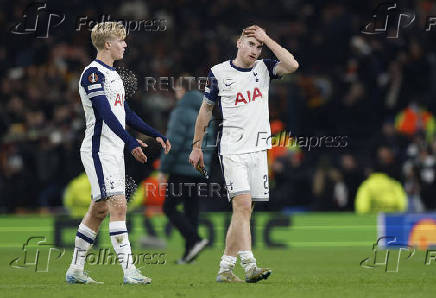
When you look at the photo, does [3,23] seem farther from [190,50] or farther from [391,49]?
[391,49]

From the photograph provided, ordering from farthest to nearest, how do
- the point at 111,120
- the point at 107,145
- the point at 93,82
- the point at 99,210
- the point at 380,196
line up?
the point at 380,196
the point at 99,210
the point at 107,145
the point at 93,82
the point at 111,120

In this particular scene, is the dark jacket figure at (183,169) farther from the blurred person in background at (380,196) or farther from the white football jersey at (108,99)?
the blurred person in background at (380,196)

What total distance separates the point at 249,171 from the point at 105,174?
1.42 metres

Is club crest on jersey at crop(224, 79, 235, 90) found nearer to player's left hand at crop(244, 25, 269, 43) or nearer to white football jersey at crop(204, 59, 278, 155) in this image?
white football jersey at crop(204, 59, 278, 155)

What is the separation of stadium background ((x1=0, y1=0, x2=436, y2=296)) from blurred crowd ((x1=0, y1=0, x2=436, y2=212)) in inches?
1.1

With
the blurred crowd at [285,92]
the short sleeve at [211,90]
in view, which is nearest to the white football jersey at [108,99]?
the short sleeve at [211,90]

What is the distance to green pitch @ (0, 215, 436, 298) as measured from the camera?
8602 mm

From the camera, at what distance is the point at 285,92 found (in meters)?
20.0

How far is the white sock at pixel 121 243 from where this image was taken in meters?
9.12

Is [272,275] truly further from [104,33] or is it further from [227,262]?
[104,33]

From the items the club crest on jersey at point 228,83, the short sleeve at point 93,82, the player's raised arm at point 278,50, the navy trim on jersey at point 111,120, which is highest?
the player's raised arm at point 278,50

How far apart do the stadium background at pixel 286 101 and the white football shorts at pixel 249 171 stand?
597 centimetres

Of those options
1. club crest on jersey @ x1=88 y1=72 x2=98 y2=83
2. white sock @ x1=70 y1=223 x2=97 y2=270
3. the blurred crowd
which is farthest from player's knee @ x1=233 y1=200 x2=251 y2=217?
the blurred crowd

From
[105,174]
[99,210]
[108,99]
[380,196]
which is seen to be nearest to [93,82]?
[108,99]
